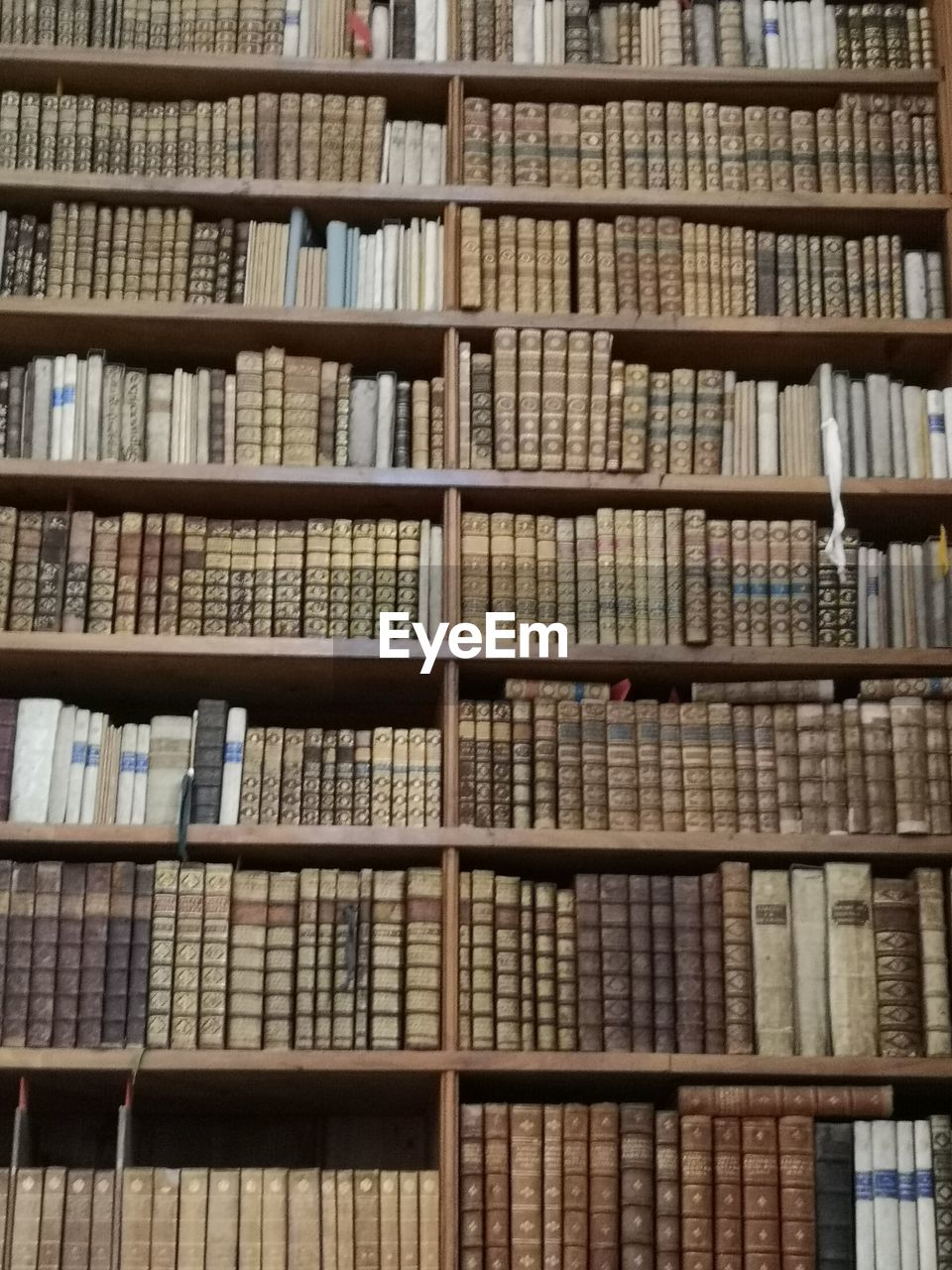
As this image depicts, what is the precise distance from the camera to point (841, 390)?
291 cm

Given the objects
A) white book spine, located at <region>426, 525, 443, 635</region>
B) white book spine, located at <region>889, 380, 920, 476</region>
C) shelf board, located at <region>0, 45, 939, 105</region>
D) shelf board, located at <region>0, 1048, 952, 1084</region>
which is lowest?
shelf board, located at <region>0, 1048, 952, 1084</region>

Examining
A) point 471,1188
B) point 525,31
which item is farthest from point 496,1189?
point 525,31

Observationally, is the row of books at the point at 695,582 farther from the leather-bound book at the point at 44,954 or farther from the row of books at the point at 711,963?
the leather-bound book at the point at 44,954

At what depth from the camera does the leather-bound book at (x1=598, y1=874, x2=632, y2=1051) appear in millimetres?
2531

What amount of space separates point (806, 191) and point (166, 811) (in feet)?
A: 4.86

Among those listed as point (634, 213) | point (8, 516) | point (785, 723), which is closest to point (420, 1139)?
point (785, 723)

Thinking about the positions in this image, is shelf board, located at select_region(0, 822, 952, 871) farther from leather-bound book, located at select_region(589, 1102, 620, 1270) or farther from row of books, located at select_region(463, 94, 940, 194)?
row of books, located at select_region(463, 94, 940, 194)

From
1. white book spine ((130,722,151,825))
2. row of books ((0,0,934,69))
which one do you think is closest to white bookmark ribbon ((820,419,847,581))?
row of books ((0,0,934,69))

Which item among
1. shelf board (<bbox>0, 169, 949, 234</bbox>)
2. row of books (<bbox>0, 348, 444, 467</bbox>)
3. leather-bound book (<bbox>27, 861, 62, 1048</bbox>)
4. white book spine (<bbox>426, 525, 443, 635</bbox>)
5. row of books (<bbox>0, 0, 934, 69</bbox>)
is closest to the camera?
leather-bound book (<bbox>27, 861, 62, 1048</bbox>)

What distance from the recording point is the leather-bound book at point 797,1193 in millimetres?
2404

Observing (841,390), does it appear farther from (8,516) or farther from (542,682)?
(8,516)

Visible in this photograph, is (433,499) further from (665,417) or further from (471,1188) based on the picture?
(471,1188)

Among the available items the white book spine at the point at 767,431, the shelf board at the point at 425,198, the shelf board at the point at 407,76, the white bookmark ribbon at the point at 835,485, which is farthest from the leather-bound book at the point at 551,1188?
the shelf board at the point at 407,76

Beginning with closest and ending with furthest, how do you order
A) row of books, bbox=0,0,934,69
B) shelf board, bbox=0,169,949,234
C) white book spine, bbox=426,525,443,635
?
white book spine, bbox=426,525,443,635 < shelf board, bbox=0,169,949,234 < row of books, bbox=0,0,934,69
